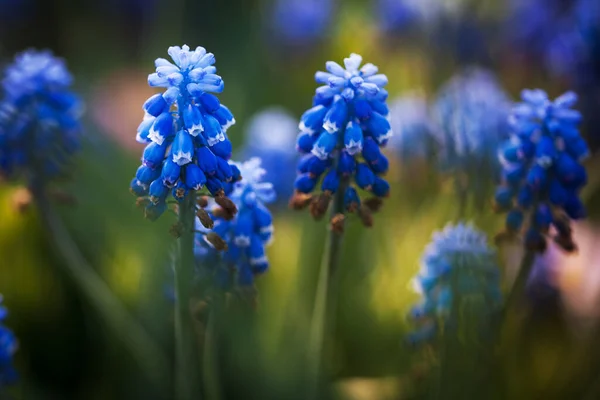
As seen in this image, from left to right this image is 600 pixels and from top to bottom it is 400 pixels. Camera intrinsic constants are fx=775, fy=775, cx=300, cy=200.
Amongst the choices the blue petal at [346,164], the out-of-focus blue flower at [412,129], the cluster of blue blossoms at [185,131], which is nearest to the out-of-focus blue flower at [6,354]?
the cluster of blue blossoms at [185,131]

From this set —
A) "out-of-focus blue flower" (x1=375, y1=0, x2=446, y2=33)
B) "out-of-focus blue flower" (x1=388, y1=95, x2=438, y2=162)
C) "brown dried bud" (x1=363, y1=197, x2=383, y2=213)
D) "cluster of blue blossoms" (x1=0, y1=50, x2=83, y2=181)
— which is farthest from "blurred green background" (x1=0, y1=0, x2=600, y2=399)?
"brown dried bud" (x1=363, y1=197, x2=383, y2=213)

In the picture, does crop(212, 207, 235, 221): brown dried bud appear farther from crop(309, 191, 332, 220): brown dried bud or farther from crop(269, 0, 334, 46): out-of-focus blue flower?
crop(269, 0, 334, 46): out-of-focus blue flower

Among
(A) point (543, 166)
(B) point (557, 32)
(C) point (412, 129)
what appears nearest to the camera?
(A) point (543, 166)

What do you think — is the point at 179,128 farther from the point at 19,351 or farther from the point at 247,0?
the point at 247,0

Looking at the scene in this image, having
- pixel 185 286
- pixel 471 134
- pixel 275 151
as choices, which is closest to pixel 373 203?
pixel 185 286

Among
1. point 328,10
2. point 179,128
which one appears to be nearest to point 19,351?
point 179,128

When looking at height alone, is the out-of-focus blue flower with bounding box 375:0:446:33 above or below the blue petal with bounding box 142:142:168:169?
above

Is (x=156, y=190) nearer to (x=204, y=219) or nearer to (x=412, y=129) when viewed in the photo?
(x=204, y=219)
